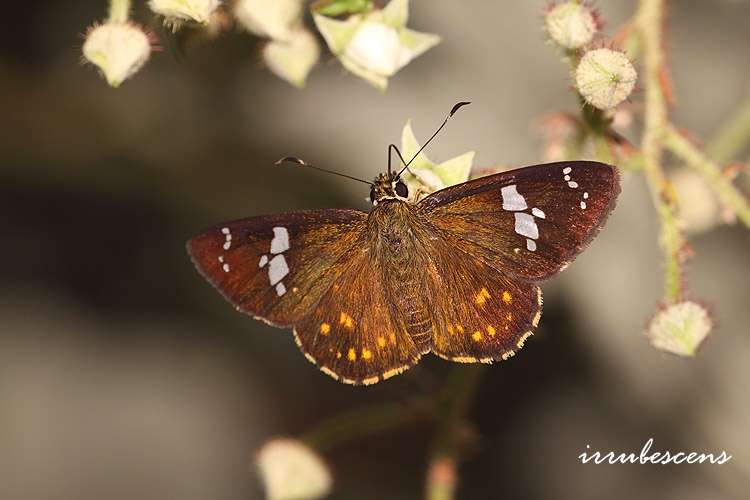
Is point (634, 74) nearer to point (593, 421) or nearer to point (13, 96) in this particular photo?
point (593, 421)

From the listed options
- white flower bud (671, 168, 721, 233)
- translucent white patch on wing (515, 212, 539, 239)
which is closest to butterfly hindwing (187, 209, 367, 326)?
translucent white patch on wing (515, 212, 539, 239)

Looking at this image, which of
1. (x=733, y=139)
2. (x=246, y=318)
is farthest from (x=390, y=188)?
(x=246, y=318)

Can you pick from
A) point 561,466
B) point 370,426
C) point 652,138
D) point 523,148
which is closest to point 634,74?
point 652,138

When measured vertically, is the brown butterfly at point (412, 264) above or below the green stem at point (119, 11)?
below

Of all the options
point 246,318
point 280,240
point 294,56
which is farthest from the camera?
point 246,318

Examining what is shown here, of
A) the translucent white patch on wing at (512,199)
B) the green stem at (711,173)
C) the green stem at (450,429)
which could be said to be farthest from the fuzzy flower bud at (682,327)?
the green stem at (450,429)

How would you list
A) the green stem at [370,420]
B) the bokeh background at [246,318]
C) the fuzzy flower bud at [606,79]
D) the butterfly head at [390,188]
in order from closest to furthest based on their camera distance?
the fuzzy flower bud at [606,79]
the butterfly head at [390,188]
the green stem at [370,420]
the bokeh background at [246,318]

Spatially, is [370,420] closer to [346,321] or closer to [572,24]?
[346,321]

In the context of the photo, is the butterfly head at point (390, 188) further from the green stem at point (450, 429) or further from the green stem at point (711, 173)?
the green stem at point (711, 173)
